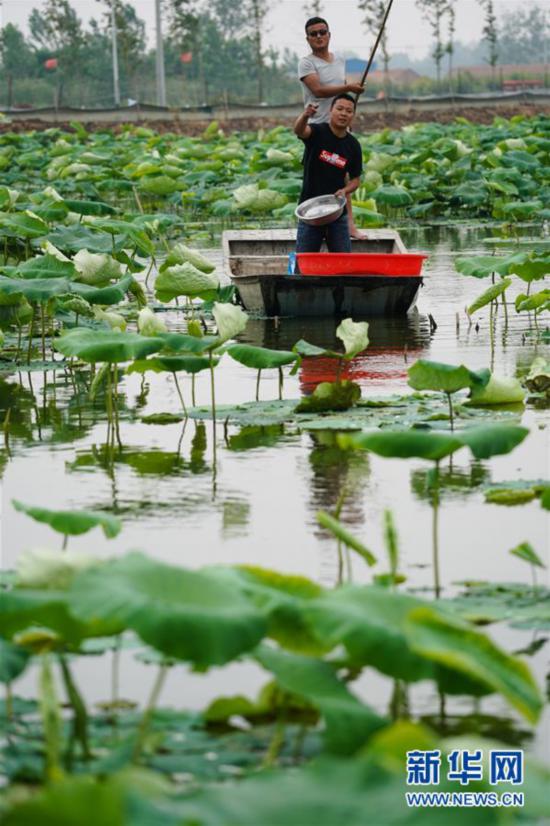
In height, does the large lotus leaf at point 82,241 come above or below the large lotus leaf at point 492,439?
below

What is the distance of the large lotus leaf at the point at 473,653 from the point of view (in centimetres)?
229

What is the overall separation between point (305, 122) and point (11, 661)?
18.4 feet

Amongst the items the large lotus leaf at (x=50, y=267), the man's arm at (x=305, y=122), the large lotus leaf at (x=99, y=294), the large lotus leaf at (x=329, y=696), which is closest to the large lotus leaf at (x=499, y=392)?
the large lotus leaf at (x=99, y=294)

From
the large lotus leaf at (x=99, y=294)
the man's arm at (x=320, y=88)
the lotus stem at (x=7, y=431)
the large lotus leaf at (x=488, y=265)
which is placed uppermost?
the man's arm at (x=320, y=88)

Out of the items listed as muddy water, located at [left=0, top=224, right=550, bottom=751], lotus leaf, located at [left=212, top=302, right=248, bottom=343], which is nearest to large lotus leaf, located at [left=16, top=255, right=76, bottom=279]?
muddy water, located at [left=0, top=224, right=550, bottom=751]

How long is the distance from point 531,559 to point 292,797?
5.48 feet

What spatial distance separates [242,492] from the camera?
464 cm

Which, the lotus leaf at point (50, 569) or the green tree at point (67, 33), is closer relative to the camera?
the lotus leaf at point (50, 569)

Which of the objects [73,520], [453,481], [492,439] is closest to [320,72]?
[453,481]

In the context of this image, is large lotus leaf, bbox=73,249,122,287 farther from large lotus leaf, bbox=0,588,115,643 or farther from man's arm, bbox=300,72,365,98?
large lotus leaf, bbox=0,588,115,643

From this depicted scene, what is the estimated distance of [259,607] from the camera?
8.55ft

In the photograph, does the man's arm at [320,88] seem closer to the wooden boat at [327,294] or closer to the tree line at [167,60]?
the wooden boat at [327,294]

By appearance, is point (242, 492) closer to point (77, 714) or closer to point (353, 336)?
point (353, 336)

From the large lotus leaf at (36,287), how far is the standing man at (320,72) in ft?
8.00
